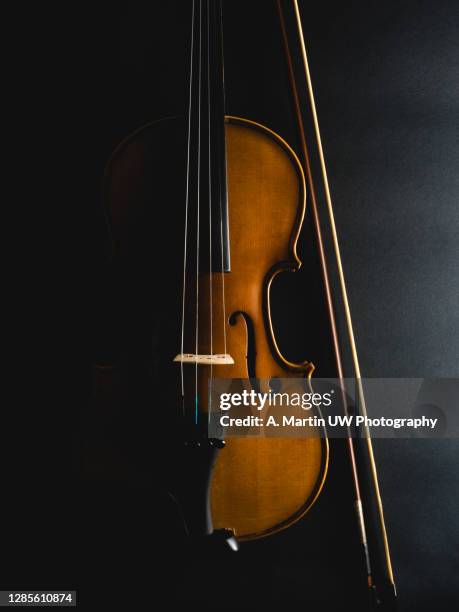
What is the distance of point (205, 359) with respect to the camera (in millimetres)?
973

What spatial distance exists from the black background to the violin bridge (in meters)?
0.33

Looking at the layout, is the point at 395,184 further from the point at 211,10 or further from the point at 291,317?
the point at 211,10

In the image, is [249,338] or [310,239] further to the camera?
[310,239]

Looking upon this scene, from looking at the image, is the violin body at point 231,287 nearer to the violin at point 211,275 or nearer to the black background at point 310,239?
the violin at point 211,275

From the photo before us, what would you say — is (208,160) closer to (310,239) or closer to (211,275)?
(211,275)

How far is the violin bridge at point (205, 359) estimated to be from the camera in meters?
0.96

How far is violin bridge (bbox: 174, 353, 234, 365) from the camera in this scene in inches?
37.9

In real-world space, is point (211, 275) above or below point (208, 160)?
below

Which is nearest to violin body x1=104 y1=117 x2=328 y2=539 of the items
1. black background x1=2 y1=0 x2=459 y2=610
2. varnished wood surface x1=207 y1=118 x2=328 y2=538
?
varnished wood surface x1=207 y1=118 x2=328 y2=538

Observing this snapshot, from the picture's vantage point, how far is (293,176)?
112 centimetres

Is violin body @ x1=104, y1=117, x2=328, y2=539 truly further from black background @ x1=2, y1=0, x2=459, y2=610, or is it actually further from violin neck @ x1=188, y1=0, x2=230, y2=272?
black background @ x1=2, y1=0, x2=459, y2=610

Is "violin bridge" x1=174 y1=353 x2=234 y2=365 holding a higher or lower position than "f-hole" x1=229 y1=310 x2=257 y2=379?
lower

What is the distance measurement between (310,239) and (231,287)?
1.24 feet

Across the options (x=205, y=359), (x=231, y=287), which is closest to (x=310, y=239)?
(x=231, y=287)
